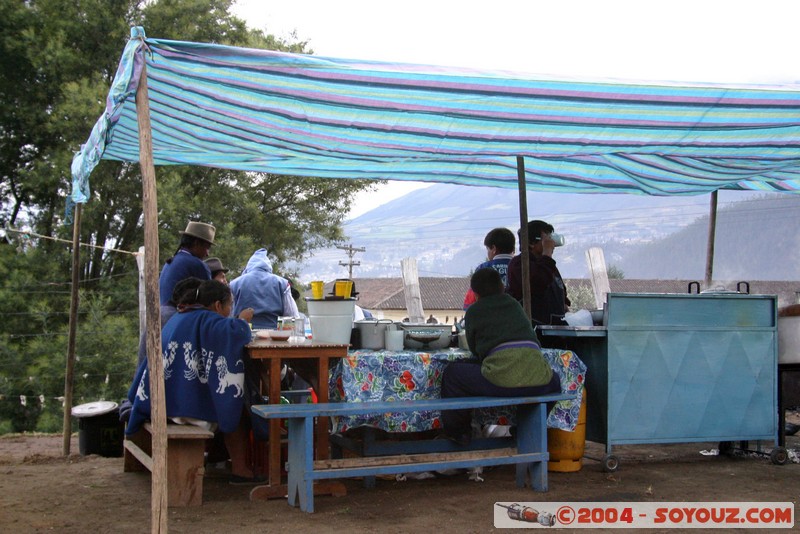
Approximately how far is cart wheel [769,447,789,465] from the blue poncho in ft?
13.0

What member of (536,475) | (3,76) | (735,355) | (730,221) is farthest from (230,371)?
(730,221)

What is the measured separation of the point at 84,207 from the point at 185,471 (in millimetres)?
12392

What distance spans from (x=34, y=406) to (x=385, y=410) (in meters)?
13.9

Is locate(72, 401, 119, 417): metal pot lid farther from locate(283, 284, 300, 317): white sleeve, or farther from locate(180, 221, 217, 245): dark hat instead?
locate(283, 284, 300, 317): white sleeve

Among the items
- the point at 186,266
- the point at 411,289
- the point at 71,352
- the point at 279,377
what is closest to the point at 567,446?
the point at 279,377

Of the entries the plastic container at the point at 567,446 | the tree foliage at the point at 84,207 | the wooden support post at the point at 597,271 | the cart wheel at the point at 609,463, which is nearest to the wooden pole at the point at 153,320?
the plastic container at the point at 567,446

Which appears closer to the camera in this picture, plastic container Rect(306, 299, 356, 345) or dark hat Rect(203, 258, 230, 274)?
plastic container Rect(306, 299, 356, 345)

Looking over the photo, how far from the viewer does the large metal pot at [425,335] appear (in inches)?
205

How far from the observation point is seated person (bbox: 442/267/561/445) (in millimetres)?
4863

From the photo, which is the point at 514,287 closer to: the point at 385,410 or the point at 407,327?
the point at 407,327

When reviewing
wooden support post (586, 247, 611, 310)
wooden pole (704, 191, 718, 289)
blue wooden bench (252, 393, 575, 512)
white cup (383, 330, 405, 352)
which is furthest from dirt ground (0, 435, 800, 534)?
wooden support post (586, 247, 611, 310)

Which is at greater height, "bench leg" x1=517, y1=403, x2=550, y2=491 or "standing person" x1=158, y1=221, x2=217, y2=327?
"standing person" x1=158, y1=221, x2=217, y2=327

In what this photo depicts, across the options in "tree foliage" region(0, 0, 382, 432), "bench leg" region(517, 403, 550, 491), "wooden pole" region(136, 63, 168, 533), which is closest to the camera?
"wooden pole" region(136, 63, 168, 533)

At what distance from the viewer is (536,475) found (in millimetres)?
5008
